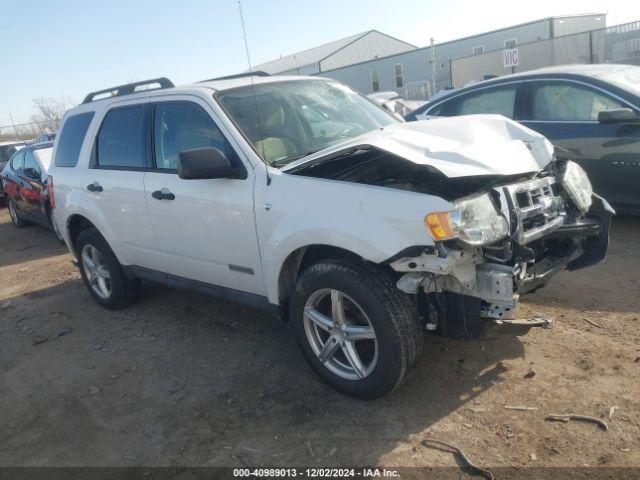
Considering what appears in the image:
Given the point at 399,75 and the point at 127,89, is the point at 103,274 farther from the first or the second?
the point at 399,75

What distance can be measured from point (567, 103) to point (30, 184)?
841 cm

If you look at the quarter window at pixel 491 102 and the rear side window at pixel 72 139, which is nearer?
the rear side window at pixel 72 139

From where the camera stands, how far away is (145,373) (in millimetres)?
4008

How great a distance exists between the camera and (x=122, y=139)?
4602 mm

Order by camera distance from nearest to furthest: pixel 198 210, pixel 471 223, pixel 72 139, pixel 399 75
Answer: pixel 471 223
pixel 198 210
pixel 72 139
pixel 399 75

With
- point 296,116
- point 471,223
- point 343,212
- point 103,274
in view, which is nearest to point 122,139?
point 103,274

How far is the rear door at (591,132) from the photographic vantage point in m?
5.31

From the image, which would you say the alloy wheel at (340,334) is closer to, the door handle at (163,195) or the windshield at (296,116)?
the windshield at (296,116)

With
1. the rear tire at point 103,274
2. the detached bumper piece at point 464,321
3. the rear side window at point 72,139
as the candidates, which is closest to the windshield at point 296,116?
the detached bumper piece at point 464,321

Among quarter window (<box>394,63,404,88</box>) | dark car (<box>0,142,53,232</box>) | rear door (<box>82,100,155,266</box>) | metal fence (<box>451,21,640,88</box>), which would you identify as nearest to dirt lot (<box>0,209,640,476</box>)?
rear door (<box>82,100,155,266</box>)

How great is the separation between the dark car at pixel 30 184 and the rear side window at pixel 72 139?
3.46 metres

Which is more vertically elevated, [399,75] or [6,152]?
[399,75]

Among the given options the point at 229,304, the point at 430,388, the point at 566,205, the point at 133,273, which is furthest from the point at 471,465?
the point at 133,273

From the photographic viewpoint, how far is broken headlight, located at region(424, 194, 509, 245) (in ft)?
8.80
